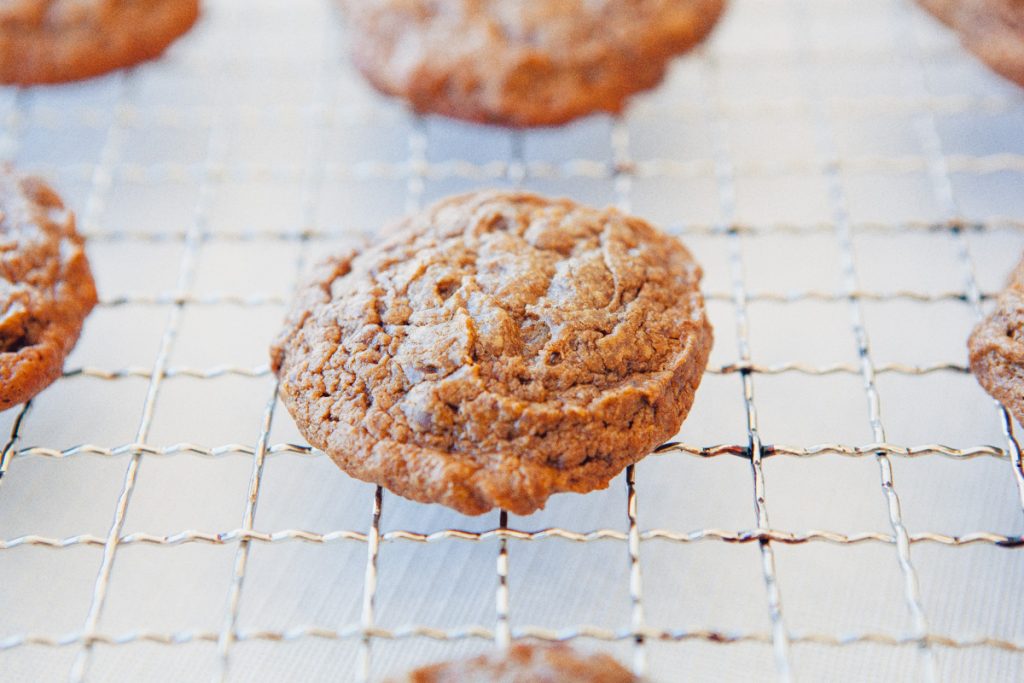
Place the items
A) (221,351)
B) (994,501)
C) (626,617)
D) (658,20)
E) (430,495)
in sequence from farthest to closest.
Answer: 1. (658,20)
2. (221,351)
3. (994,501)
4. (626,617)
5. (430,495)

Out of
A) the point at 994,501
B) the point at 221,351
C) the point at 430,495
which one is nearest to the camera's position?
the point at 430,495

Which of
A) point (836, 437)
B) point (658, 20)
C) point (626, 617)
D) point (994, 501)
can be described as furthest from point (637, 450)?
point (658, 20)

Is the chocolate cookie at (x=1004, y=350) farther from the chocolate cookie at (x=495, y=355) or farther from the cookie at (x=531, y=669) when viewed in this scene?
the cookie at (x=531, y=669)

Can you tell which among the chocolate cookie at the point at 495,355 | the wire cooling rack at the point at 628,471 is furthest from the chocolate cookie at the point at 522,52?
the chocolate cookie at the point at 495,355

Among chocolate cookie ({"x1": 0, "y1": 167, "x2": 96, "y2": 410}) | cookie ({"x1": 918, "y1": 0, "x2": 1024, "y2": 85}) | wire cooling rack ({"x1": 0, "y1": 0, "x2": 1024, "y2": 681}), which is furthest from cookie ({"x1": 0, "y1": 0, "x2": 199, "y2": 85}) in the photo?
cookie ({"x1": 918, "y1": 0, "x2": 1024, "y2": 85})

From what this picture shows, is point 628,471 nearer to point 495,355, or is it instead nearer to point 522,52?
point 495,355

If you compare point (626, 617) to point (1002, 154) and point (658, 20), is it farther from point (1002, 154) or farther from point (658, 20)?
point (1002, 154)
